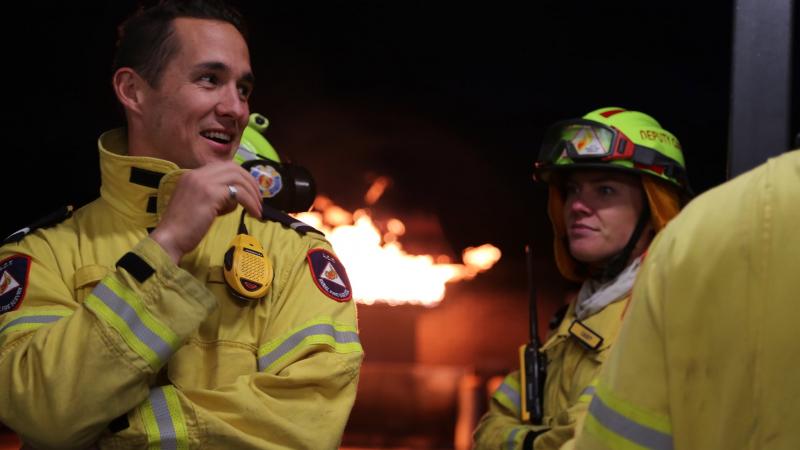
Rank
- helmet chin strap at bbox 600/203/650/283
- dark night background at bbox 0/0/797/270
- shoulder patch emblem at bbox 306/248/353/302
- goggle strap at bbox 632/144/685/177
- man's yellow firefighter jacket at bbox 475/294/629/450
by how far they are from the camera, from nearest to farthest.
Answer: shoulder patch emblem at bbox 306/248/353/302
man's yellow firefighter jacket at bbox 475/294/629/450
helmet chin strap at bbox 600/203/650/283
goggle strap at bbox 632/144/685/177
dark night background at bbox 0/0/797/270

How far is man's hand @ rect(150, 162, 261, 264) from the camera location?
212 centimetres

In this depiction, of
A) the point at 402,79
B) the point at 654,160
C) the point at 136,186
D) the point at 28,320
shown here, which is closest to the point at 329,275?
the point at 136,186

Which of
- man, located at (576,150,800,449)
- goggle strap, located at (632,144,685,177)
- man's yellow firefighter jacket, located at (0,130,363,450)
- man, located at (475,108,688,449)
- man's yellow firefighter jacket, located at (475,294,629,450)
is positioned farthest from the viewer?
goggle strap, located at (632,144,685,177)

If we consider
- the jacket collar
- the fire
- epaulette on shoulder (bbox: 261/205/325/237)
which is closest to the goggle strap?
epaulette on shoulder (bbox: 261/205/325/237)

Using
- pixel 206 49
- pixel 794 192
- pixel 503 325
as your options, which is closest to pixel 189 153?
pixel 206 49

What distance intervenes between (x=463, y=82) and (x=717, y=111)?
114 inches

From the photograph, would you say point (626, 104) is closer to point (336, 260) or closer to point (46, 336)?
point (336, 260)

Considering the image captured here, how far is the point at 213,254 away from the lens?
2.41 m

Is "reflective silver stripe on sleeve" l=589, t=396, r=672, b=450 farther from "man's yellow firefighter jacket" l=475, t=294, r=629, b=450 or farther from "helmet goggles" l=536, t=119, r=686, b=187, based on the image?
"helmet goggles" l=536, t=119, r=686, b=187

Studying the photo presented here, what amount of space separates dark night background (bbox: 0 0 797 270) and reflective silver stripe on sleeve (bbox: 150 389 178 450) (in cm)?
537

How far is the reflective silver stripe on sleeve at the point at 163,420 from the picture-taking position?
2031 millimetres

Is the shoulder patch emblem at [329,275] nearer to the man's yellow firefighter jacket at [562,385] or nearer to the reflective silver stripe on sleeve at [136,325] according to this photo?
the reflective silver stripe on sleeve at [136,325]

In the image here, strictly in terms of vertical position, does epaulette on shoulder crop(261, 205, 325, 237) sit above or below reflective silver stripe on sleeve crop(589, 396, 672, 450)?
above

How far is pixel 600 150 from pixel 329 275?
1.57 metres
